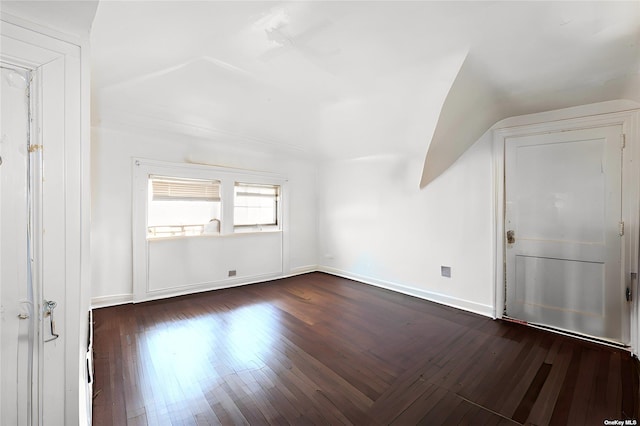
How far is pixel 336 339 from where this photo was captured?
255 centimetres

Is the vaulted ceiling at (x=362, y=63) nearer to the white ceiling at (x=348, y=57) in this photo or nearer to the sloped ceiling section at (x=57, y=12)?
the white ceiling at (x=348, y=57)

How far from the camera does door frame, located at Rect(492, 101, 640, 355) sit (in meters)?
2.34

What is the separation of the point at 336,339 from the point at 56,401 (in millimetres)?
2055

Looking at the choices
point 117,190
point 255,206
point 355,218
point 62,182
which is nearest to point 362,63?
point 62,182

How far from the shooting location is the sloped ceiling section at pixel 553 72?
157cm

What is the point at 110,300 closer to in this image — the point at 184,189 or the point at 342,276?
the point at 184,189

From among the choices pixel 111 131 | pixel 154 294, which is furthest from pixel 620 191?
pixel 111 131

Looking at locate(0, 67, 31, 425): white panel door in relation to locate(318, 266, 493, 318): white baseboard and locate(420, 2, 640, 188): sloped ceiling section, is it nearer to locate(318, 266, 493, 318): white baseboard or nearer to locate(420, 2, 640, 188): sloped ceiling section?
locate(420, 2, 640, 188): sloped ceiling section

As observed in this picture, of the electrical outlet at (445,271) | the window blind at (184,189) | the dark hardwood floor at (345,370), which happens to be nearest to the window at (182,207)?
the window blind at (184,189)

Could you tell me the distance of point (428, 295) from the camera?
366 centimetres

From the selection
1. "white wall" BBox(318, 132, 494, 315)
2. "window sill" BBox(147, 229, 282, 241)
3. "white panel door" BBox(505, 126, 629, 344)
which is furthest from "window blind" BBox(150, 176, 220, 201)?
"white panel door" BBox(505, 126, 629, 344)

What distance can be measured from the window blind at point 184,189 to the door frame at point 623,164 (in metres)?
3.95

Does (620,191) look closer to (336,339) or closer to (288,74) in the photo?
(336,339)

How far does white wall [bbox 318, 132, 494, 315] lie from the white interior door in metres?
3.78
